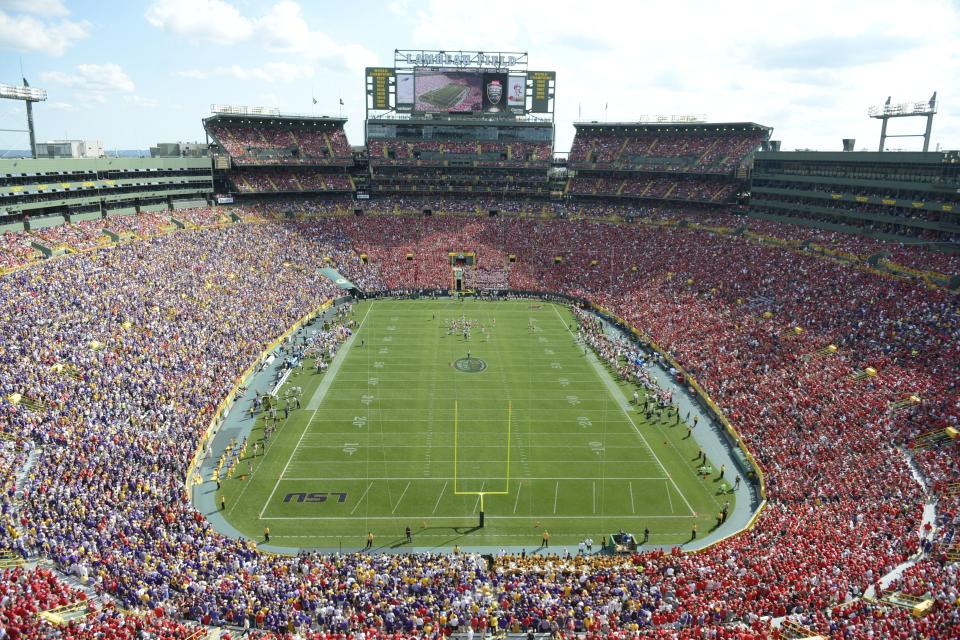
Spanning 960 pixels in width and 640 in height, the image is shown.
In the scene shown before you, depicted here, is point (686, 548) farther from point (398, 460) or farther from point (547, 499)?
point (398, 460)

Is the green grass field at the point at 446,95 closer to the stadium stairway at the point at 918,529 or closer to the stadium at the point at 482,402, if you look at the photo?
the stadium at the point at 482,402

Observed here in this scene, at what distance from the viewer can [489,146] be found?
70000 mm

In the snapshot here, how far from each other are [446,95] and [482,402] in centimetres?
4452

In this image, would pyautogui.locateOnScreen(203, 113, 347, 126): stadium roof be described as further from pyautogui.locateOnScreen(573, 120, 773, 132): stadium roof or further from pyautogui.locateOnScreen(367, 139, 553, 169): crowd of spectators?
pyautogui.locateOnScreen(573, 120, 773, 132): stadium roof

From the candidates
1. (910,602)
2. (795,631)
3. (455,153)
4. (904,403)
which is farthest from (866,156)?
(795,631)

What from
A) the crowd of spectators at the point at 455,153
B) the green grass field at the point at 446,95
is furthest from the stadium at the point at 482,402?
the crowd of spectators at the point at 455,153

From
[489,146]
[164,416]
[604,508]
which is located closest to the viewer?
[604,508]

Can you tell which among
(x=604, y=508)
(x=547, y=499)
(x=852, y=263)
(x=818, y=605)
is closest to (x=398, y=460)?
(x=547, y=499)

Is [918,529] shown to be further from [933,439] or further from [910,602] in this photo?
[933,439]

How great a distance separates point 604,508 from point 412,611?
9.44 m

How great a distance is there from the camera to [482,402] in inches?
1222

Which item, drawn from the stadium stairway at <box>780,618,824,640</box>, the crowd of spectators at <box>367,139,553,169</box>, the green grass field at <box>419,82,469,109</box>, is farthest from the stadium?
the crowd of spectators at <box>367,139,553,169</box>

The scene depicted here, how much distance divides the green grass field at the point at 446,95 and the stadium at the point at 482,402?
493 centimetres

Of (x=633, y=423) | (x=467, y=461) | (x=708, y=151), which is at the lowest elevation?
(x=467, y=461)
